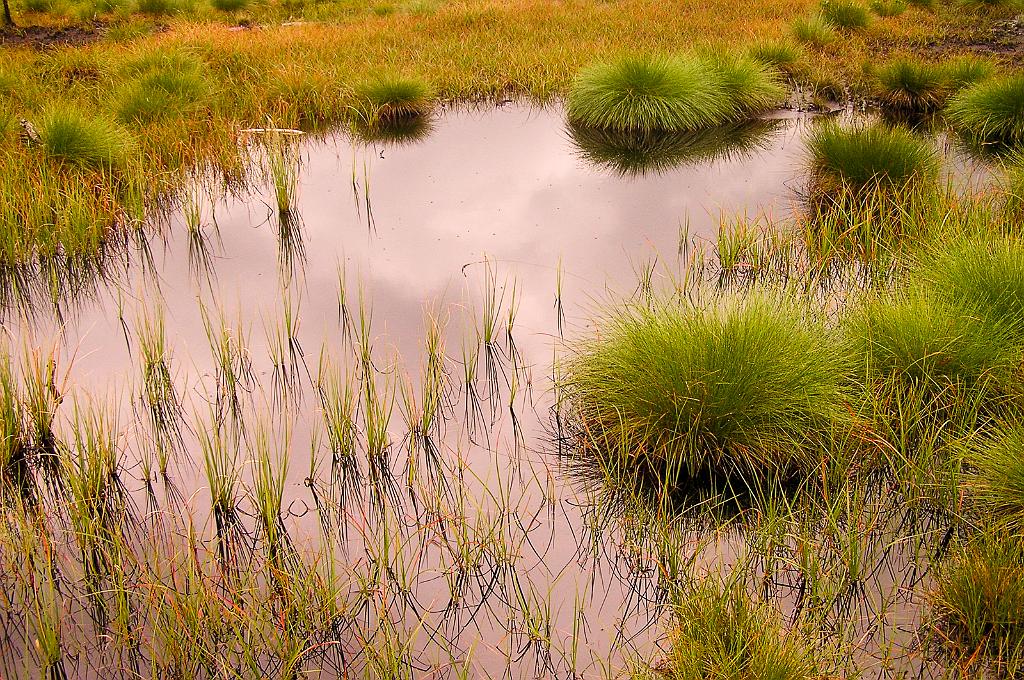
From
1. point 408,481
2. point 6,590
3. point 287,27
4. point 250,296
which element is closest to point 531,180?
point 250,296

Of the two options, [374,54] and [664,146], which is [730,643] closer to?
[664,146]

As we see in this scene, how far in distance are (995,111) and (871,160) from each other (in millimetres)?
2143

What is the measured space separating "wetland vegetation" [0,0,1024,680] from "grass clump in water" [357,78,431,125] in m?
0.74

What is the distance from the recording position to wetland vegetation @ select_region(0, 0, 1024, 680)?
8.59ft

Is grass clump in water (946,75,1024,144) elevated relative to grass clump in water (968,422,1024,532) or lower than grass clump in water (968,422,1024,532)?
elevated

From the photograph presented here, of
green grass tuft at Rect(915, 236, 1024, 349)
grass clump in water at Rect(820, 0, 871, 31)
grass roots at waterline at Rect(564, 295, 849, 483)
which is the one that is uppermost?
grass clump in water at Rect(820, 0, 871, 31)

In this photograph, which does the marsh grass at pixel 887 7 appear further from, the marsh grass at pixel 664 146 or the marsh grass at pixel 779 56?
the marsh grass at pixel 664 146

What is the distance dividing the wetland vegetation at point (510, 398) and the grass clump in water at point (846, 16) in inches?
155

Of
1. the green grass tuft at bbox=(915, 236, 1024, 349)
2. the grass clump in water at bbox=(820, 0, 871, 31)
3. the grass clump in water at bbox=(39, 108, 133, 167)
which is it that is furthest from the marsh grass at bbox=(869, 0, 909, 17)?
the grass clump in water at bbox=(39, 108, 133, 167)

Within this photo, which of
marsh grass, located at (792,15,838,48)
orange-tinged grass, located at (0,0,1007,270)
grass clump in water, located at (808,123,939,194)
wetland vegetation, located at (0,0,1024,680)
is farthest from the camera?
marsh grass, located at (792,15,838,48)

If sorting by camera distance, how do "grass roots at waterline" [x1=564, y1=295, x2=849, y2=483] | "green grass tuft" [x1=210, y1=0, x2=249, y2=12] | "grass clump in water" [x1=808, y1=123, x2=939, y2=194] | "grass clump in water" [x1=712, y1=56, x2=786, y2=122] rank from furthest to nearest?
"green grass tuft" [x1=210, y1=0, x2=249, y2=12]
"grass clump in water" [x1=712, y1=56, x2=786, y2=122]
"grass clump in water" [x1=808, y1=123, x2=939, y2=194]
"grass roots at waterline" [x1=564, y1=295, x2=849, y2=483]

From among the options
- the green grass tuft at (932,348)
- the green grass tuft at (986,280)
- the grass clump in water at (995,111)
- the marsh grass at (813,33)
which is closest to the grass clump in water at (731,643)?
the green grass tuft at (932,348)

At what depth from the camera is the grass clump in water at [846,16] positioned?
441 inches

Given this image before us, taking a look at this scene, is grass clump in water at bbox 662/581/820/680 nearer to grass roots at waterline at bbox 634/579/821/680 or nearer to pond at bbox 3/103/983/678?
grass roots at waterline at bbox 634/579/821/680
